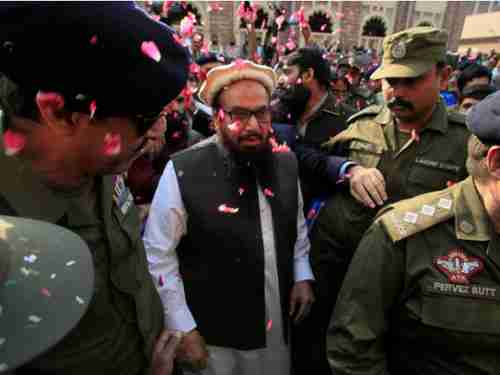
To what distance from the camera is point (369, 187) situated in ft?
6.35

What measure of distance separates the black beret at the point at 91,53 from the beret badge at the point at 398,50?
1.76 m

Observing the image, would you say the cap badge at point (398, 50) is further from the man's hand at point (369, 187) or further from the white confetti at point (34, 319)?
the white confetti at point (34, 319)

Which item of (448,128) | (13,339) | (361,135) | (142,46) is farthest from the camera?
(361,135)

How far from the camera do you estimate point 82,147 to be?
34.1 inches

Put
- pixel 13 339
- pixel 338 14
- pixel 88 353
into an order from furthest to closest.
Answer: pixel 338 14 → pixel 88 353 → pixel 13 339

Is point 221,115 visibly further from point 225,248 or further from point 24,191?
point 24,191

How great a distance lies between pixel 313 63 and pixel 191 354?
2.69 metres

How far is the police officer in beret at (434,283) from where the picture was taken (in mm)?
1229

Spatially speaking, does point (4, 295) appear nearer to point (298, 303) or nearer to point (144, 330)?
point (144, 330)

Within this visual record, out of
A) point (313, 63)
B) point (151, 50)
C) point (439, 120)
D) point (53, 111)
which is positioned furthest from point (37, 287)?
point (313, 63)

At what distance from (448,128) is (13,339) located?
7.70 feet

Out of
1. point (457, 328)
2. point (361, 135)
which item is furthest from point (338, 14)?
point (457, 328)

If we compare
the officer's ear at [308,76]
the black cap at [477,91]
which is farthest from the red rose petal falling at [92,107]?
the black cap at [477,91]

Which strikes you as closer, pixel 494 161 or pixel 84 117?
pixel 84 117
